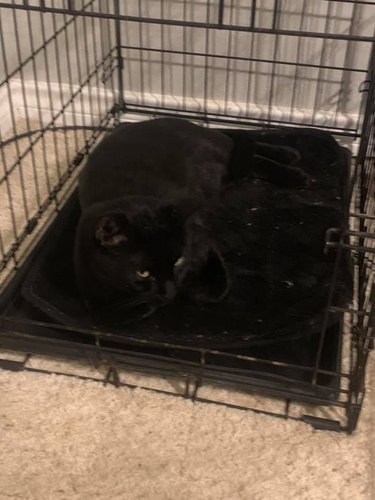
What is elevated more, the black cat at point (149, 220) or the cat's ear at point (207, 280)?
the black cat at point (149, 220)

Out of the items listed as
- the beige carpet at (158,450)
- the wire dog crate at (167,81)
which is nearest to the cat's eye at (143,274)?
the beige carpet at (158,450)

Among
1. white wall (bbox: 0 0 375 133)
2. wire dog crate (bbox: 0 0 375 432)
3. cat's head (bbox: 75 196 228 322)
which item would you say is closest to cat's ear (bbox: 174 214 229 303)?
cat's head (bbox: 75 196 228 322)

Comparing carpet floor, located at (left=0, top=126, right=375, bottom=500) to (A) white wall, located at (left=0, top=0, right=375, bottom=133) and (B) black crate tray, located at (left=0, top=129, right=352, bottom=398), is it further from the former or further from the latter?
(A) white wall, located at (left=0, top=0, right=375, bottom=133)

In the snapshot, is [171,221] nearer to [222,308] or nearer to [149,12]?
[222,308]

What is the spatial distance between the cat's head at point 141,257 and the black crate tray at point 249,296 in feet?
0.14

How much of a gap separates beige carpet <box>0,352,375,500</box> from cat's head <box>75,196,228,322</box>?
197 millimetres

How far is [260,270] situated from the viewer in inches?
57.0

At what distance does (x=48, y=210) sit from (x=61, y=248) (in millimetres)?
287

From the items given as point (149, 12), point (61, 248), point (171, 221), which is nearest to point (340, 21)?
point (149, 12)

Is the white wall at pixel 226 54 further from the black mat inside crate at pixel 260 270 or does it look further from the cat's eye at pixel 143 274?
the cat's eye at pixel 143 274

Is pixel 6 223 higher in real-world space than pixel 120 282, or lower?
lower

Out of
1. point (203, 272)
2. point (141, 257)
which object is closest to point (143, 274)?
point (141, 257)

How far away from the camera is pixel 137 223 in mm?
1281

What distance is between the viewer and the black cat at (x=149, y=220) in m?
1.28
